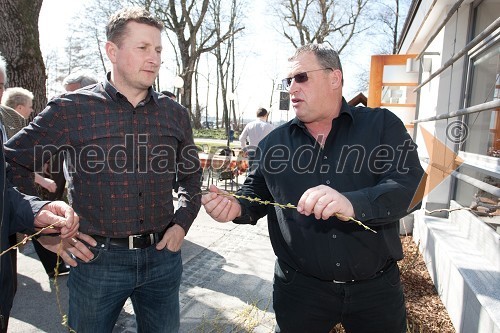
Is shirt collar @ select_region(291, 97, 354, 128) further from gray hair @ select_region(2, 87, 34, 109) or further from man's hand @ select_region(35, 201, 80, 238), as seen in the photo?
gray hair @ select_region(2, 87, 34, 109)

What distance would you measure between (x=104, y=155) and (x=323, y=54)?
1.38 m

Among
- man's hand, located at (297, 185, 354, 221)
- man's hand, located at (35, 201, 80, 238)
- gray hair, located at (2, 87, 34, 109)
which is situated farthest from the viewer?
gray hair, located at (2, 87, 34, 109)

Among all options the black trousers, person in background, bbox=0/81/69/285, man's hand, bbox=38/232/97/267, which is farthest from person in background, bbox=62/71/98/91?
the black trousers

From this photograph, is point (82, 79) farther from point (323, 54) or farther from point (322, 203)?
point (322, 203)

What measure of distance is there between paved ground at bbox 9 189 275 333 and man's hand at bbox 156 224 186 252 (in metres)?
0.98

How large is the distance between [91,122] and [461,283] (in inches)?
109

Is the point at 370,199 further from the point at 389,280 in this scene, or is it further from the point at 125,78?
the point at 125,78

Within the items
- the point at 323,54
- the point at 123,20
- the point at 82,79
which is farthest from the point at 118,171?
the point at 82,79

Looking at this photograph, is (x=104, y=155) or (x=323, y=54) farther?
(x=323, y=54)

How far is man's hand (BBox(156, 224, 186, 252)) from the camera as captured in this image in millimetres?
2158

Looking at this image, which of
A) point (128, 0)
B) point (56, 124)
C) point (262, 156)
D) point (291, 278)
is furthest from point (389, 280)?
point (128, 0)

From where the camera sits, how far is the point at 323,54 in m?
2.17

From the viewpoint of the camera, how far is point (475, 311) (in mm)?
2340

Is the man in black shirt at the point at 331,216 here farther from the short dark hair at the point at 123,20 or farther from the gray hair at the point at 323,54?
the short dark hair at the point at 123,20
